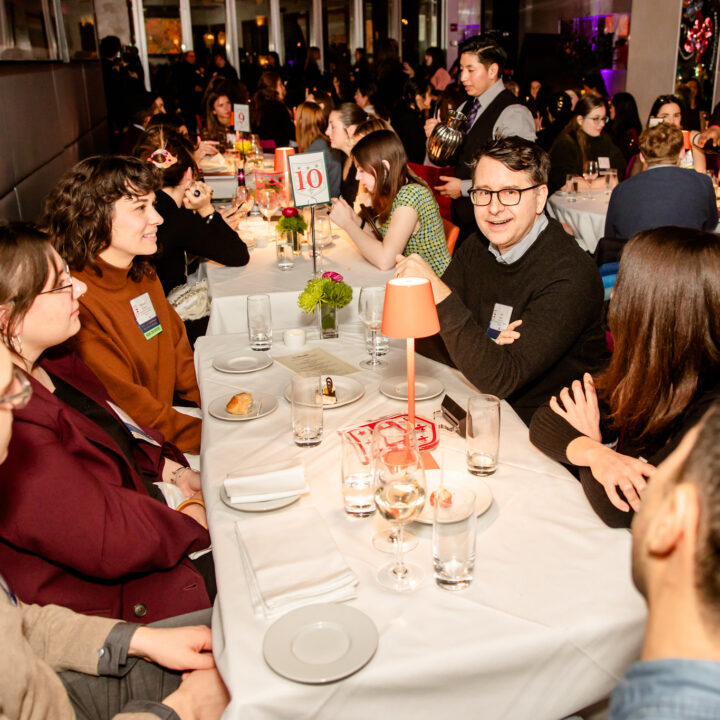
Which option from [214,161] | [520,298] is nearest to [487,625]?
[520,298]

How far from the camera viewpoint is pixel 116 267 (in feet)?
8.23

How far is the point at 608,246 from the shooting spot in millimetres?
3729

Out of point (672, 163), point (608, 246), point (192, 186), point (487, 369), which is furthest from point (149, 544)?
point (672, 163)

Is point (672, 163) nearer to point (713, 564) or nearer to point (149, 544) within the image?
point (149, 544)

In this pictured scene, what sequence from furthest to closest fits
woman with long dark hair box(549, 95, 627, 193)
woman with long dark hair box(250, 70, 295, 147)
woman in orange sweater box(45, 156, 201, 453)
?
woman with long dark hair box(250, 70, 295, 147) → woman with long dark hair box(549, 95, 627, 193) → woman in orange sweater box(45, 156, 201, 453)

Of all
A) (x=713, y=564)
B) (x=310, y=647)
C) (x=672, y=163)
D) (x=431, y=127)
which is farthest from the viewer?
(x=431, y=127)

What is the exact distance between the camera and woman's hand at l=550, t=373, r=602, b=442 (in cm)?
171

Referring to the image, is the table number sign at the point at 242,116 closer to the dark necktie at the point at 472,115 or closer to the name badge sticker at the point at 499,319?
the dark necktie at the point at 472,115

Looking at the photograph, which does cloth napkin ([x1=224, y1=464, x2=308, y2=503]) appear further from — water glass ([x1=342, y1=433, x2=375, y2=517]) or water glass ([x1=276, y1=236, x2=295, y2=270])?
water glass ([x1=276, y1=236, x2=295, y2=270])

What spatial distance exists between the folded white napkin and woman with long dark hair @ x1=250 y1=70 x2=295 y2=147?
2.81 feet

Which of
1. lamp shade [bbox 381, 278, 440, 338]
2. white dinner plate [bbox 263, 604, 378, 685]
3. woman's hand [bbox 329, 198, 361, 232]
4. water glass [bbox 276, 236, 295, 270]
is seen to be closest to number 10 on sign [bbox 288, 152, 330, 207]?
woman's hand [bbox 329, 198, 361, 232]

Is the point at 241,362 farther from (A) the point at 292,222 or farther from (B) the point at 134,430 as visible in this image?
(A) the point at 292,222

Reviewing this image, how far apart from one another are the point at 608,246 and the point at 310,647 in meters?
3.17

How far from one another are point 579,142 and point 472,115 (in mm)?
1766
